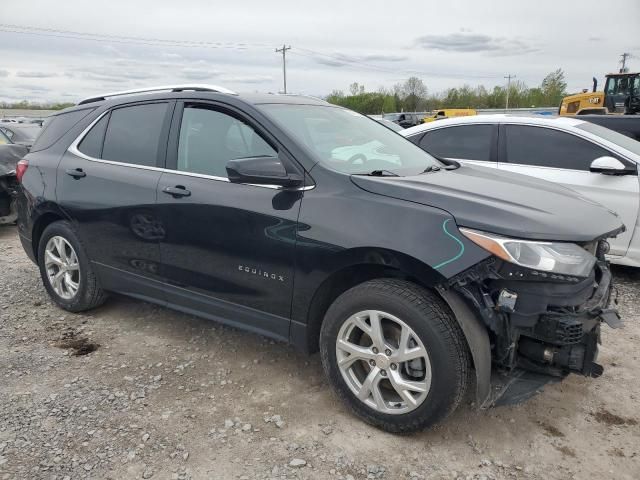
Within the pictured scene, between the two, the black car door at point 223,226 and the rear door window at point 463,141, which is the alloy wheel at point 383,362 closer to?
the black car door at point 223,226

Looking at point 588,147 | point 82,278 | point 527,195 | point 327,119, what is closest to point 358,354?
point 527,195

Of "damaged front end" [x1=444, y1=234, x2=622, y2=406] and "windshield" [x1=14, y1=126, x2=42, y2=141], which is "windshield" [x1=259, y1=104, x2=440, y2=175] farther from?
"windshield" [x1=14, y1=126, x2=42, y2=141]

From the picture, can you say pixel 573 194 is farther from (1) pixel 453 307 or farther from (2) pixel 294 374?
(2) pixel 294 374

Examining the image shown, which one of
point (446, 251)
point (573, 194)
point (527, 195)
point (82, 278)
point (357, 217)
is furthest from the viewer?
point (82, 278)

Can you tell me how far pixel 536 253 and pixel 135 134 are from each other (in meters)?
2.82

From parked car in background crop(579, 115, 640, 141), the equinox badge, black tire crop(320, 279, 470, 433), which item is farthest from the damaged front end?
parked car in background crop(579, 115, 640, 141)

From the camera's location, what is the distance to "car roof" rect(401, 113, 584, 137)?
5.24 m

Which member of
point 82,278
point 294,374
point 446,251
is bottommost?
Answer: point 294,374

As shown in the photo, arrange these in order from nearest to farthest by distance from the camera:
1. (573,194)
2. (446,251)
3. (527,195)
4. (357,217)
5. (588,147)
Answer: (446,251) < (357,217) < (527,195) < (573,194) < (588,147)

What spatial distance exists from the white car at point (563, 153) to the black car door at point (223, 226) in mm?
2962

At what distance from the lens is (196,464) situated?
2.52 meters

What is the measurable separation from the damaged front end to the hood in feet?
0.49

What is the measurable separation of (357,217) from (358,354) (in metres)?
0.71

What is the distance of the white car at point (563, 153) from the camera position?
4746mm
